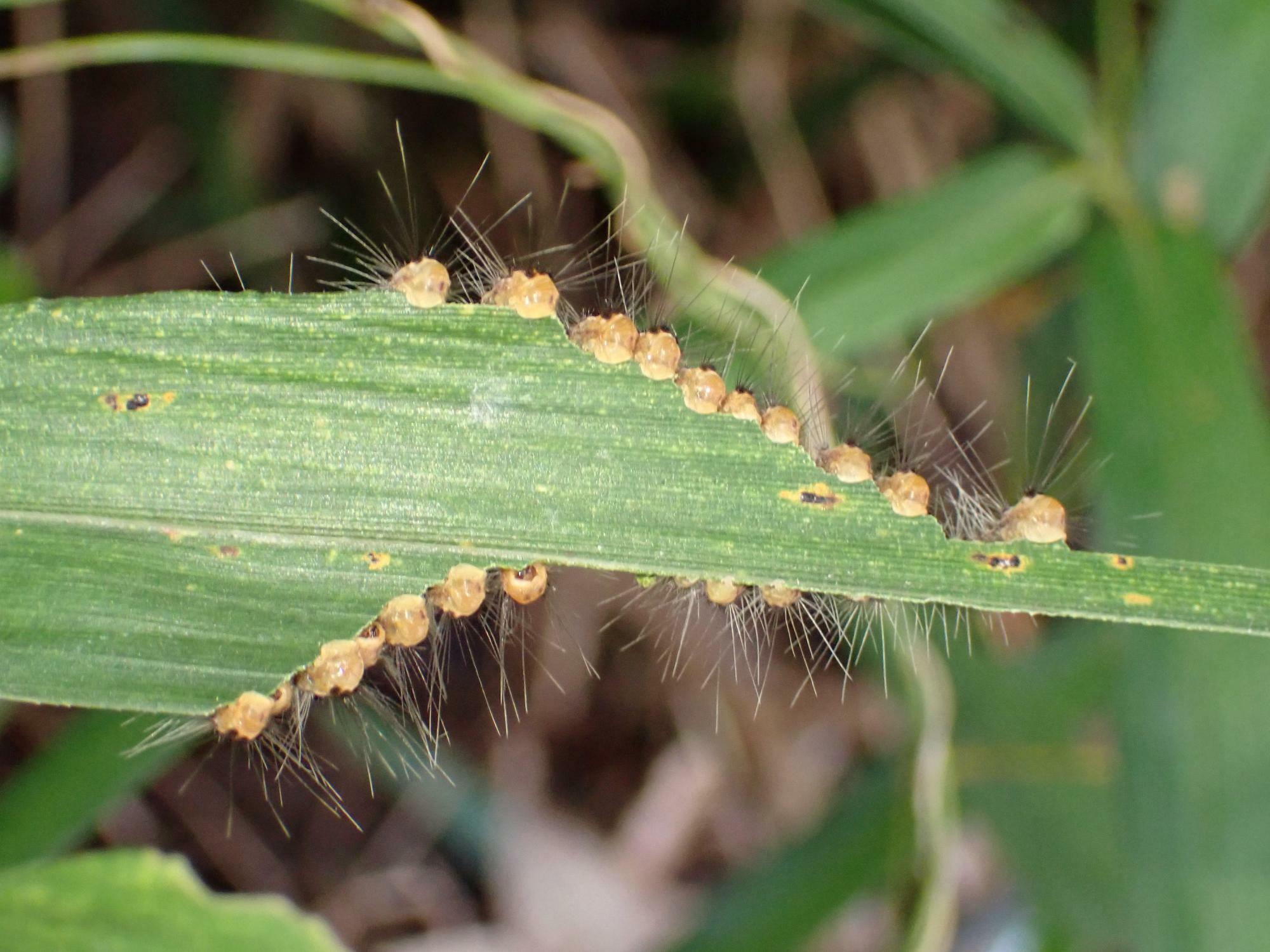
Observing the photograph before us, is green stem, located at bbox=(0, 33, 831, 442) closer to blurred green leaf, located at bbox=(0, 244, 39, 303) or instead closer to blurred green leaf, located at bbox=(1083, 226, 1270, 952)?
blurred green leaf, located at bbox=(0, 244, 39, 303)

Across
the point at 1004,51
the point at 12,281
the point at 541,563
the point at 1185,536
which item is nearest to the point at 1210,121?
the point at 1004,51

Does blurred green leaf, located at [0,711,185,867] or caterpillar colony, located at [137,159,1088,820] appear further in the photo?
blurred green leaf, located at [0,711,185,867]

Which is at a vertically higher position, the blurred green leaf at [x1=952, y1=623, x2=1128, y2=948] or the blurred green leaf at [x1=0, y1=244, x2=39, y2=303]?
the blurred green leaf at [x1=0, y1=244, x2=39, y2=303]

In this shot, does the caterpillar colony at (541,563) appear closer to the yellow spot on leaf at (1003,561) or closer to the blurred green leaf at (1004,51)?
the yellow spot on leaf at (1003,561)

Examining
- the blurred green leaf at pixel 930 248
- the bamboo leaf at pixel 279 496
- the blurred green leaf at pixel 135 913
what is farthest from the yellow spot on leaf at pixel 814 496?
the blurred green leaf at pixel 930 248

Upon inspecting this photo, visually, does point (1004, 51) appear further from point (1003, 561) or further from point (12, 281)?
point (12, 281)

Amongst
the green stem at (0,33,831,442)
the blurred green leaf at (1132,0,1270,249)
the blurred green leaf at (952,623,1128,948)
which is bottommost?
the blurred green leaf at (952,623,1128,948)

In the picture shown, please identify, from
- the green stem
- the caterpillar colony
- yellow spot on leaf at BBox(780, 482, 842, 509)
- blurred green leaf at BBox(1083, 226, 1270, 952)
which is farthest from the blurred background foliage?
yellow spot on leaf at BBox(780, 482, 842, 509)

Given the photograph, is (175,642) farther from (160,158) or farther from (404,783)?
(160,158)
